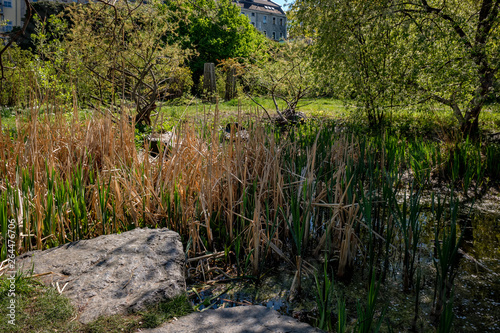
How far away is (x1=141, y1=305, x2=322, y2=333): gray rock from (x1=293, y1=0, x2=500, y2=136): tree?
459 cm

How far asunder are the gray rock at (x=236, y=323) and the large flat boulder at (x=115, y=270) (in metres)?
0.23

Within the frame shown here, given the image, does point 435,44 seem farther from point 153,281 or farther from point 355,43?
point 153,281

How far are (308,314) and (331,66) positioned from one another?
6021 mm

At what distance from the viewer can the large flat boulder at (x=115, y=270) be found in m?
1.89

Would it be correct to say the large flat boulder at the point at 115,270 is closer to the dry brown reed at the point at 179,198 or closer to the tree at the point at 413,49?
the dry brown reed at the point at 179,198

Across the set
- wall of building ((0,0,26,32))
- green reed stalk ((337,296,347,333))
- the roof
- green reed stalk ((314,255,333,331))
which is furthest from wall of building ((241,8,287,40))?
green reed stalk ((337,296,347,333))

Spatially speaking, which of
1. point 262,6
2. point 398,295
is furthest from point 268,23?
point 398,295

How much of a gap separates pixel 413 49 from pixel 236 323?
5.32 metres

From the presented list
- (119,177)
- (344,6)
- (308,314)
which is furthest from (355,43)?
(308,314)

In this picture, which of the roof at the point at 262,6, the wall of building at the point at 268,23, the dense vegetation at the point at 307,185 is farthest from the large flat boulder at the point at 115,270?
the wall of building at the point at 268,23

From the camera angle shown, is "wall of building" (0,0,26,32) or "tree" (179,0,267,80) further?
"wall of building" (0,0,26,32)

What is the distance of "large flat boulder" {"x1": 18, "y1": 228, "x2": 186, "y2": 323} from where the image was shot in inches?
74.5

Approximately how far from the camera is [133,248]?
91.4 inches

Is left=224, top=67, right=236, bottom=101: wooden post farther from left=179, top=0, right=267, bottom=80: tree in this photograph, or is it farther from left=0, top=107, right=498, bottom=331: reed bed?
left=0, top=107, right=498, bottom=331: reed bed
